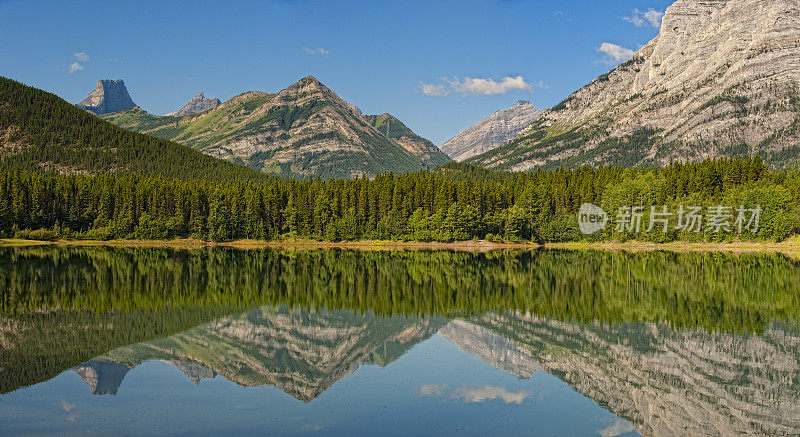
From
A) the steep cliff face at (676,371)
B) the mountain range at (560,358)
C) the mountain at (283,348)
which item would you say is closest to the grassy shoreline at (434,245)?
the mountain at (283,348)

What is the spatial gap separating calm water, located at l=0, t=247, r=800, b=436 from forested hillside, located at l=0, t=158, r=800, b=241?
3373 inches

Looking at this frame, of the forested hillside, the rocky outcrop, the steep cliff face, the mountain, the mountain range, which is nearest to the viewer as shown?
the steep cliff face

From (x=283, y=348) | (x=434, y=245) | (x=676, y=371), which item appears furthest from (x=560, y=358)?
(x=434, y=245)

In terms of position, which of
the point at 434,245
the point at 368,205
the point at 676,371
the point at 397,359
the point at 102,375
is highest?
the point at 368,205

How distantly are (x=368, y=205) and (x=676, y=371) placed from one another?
410 feet

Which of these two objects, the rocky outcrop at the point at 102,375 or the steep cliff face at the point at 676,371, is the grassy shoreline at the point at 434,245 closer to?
the steep cliff face at the point at 676,371

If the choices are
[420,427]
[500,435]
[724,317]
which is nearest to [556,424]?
[500,435]

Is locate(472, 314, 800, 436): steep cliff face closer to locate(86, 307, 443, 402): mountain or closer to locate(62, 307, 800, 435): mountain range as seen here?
locate(62, 307, 800, 435): mountain range

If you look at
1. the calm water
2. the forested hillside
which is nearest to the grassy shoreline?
the forested hillside

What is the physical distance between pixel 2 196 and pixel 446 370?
137970 mm

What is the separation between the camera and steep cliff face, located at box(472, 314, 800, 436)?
1920 centimetres

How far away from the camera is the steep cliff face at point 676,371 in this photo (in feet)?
63.0

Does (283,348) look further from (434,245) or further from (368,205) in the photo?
(368,205)

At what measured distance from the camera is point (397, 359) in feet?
92.5
